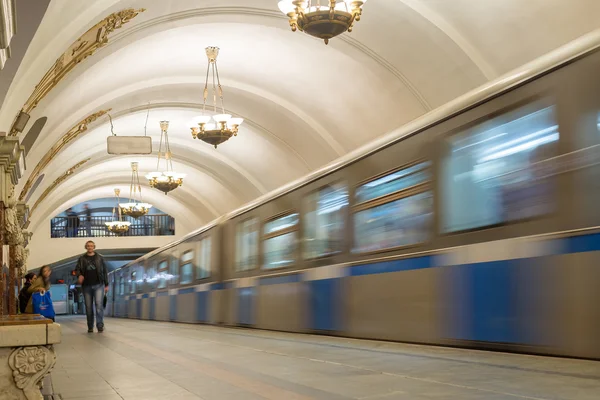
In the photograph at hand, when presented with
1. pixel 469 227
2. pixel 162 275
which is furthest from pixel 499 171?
pixel 162 275

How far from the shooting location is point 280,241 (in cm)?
1109

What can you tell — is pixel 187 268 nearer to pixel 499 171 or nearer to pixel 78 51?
pixel 78 51

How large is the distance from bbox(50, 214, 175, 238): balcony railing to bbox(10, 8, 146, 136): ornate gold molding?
28608 mm

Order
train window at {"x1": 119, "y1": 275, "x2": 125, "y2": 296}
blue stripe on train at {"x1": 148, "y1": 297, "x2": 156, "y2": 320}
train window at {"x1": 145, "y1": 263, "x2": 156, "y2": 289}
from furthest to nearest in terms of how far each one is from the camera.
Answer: train window at {"x1": 119, "y1": 275, "x2": 125, "y2": 296} < train window at {"x1": 145, "y1": 263, "x2": 156, "y2": 289} < blue stripe on train at {"x1": 148, "y1": 297, "x2": 156, "y2": 320}

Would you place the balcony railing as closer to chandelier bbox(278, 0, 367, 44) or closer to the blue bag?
the blue bag

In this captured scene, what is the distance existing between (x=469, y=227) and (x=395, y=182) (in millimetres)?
1453

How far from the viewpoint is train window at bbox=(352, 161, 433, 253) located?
23.6 ft

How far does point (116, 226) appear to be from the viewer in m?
33.8

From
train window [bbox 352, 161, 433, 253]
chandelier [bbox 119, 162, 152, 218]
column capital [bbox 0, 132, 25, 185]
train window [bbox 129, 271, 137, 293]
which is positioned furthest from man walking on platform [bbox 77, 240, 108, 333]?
chandelier [bbox 119, 162, 152, 218]

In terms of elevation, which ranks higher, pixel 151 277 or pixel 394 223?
pixel 394 223

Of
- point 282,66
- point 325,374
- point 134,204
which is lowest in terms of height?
point 325,374

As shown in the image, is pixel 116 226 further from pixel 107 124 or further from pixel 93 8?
pixel 93 8

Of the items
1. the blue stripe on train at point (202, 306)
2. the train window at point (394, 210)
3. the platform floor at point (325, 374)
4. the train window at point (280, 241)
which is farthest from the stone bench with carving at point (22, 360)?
the blue stripe on train at point (202, 306)

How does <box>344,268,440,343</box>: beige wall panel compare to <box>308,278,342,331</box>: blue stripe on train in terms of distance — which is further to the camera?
<box>308,278,342,331</box>: blue stripe on train
